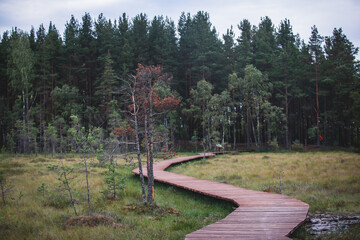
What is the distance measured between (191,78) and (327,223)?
122ft

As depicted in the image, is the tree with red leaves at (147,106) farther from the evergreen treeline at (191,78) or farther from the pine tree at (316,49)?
the pine tree at (316,49)

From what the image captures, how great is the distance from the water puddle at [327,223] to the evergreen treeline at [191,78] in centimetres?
2676

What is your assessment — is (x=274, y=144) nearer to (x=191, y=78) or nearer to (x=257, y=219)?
(x=191, y=78)

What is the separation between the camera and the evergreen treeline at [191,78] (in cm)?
3547

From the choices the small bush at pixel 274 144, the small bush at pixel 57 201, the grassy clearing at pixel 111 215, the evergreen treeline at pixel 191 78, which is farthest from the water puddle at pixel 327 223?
the small bush at pixel 274 144

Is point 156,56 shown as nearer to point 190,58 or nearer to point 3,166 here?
point 190,58

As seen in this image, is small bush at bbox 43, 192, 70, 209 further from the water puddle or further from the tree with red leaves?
the water puddle

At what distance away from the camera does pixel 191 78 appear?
42.6m

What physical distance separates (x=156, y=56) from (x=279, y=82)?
1833 centimetres

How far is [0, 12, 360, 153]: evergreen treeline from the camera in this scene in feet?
116

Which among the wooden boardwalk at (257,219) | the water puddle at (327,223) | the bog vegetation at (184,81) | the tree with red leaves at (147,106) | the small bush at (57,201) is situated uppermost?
the bog vegetation at (184,81)

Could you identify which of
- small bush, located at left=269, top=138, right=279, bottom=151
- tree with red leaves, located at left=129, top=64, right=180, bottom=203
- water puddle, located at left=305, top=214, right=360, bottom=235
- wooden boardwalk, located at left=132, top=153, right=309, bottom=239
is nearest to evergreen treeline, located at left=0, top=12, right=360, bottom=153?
small bush, located at left=269, top=138, right=279, bottom=151

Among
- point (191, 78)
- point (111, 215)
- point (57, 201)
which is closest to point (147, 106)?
point (111, 215)

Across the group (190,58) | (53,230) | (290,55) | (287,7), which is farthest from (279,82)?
(53,230)
